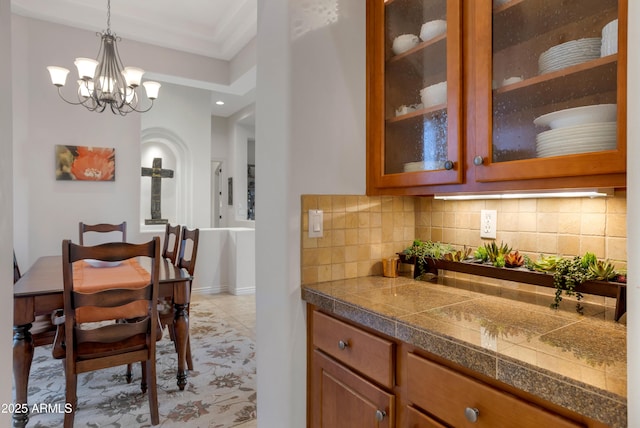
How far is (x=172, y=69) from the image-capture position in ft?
13.9

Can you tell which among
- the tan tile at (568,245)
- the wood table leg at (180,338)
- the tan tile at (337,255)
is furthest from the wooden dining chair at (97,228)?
the tan tile at (568,245)

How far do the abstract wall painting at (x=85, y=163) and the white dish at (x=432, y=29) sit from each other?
3.71 meters

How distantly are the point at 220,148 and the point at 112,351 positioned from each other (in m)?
6.49

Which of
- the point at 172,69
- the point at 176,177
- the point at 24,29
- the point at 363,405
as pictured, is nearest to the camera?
the point at 363,405

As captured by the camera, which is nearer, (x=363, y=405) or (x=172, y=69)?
(x=363, y=405)

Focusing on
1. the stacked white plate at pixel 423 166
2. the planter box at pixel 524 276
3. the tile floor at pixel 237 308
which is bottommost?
the tile floor at pixel 237 308

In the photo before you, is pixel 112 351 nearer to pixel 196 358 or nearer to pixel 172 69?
pixel 196 358

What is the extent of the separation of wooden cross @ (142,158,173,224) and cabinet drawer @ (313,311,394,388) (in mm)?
5418

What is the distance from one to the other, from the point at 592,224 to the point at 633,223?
0.72 m

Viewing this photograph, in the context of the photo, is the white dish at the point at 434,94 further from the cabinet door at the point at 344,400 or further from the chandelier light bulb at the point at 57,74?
the chandelier light bulb at the point at 57,74

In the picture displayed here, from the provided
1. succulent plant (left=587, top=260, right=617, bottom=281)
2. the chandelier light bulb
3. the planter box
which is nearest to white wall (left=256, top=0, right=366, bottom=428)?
the planter box

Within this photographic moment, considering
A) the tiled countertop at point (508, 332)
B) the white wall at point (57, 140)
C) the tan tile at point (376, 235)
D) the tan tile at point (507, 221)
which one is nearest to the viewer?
the tiled countertop at point (508, 332)

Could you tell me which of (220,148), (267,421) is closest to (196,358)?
(267,421)

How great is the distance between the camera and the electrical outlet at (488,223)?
1542mm
